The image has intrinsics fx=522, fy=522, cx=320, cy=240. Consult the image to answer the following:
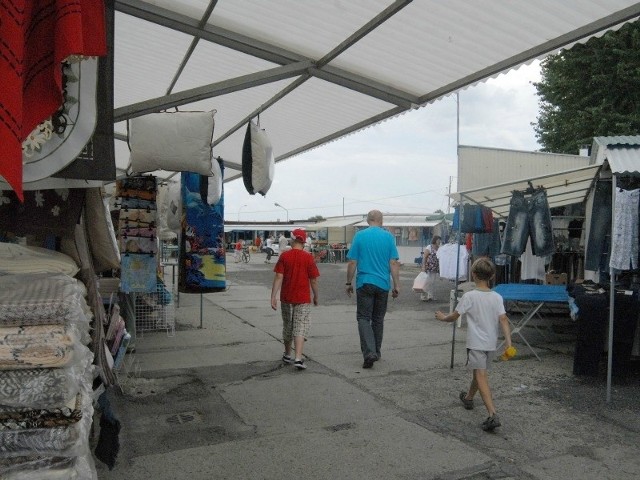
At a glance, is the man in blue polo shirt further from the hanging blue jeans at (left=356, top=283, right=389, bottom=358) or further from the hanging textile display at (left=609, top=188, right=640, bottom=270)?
the hanging textile display at (left=609, top=188, right=640, bottom=270)

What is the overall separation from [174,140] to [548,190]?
22.5 ft

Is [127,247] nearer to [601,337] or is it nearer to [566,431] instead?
[566,431]

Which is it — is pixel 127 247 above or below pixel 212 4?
below

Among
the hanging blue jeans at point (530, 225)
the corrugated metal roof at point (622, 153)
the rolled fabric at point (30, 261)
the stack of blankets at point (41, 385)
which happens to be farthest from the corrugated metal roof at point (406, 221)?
the stack of blankets at point (41, 385)

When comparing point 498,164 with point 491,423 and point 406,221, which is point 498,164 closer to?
point 491,423

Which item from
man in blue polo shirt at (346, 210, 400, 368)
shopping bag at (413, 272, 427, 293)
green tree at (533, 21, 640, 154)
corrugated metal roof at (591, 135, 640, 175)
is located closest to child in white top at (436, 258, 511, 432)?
man in blue polo shirt at (346, 210, 400, 368)

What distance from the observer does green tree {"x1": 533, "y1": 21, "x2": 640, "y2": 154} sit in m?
15.9

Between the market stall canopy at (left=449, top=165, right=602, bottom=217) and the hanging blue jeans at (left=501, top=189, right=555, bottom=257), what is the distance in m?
0.24

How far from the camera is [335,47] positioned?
447 centimetres

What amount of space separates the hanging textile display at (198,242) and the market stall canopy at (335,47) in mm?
1211

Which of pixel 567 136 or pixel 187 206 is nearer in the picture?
pixel 187 206

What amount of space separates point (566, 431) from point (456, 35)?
344 cm

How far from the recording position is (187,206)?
5.84m

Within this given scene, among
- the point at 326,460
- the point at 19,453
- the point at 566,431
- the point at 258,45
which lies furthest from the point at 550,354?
the point at 19,453
